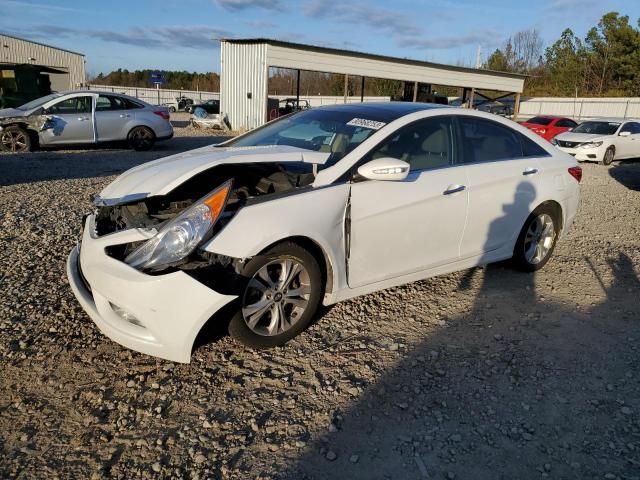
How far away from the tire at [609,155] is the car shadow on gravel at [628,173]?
0.80ft

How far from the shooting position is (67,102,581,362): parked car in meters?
3.02

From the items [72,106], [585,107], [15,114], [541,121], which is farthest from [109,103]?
[585,107]

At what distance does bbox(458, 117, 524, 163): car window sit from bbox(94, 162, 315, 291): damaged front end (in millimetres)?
1574

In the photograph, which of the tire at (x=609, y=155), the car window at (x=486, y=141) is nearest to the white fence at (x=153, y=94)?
the tire at (x=609, y=155)

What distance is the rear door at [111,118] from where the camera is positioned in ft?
43.2

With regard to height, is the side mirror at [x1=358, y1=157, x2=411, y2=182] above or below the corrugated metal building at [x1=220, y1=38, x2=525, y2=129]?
below

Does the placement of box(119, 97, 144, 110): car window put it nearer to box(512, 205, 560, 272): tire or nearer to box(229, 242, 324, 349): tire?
box(512, 205, 560, 272): tire

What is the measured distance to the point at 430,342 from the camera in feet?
12.2

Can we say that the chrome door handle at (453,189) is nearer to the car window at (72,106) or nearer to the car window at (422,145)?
the car window at (422,145)

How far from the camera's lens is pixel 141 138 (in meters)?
14.0

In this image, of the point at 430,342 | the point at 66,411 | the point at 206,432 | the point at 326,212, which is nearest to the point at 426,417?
the point at 430,342

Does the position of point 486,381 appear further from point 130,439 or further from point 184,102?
point 184,102

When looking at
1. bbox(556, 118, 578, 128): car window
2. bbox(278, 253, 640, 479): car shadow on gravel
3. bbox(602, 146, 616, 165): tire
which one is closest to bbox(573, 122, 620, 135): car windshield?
bbox(602, 146, 616, 165): tire

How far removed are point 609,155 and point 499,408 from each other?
1613 centimetres
